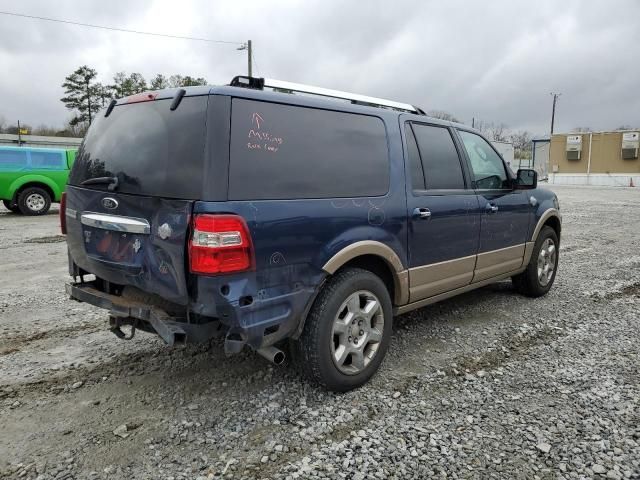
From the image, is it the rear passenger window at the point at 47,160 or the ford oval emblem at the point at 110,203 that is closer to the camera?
the ford oval emblem at the point at 110,203

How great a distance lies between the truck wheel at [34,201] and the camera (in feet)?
44.3

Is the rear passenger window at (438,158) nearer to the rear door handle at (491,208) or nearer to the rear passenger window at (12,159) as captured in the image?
the rear door handle at (491,208)

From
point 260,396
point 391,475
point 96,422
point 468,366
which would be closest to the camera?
point 391,475

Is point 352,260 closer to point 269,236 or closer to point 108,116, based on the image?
point 269,236

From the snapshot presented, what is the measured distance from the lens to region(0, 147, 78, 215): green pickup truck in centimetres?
1315

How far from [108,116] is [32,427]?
206 cm

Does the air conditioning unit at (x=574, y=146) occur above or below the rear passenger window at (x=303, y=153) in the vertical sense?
above

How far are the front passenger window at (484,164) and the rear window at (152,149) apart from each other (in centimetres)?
268

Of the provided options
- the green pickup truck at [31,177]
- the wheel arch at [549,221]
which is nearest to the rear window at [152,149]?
the wheel arch at [549,221]

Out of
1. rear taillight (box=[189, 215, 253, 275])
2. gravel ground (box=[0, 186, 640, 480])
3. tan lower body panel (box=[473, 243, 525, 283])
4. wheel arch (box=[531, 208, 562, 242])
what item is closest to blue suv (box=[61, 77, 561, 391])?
rear taillight (box=[189, 215, 253, 275])

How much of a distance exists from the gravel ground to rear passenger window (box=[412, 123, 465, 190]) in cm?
138

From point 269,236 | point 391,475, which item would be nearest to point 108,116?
point 269,236

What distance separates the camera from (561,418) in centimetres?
302

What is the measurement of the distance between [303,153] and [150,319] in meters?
1.37
